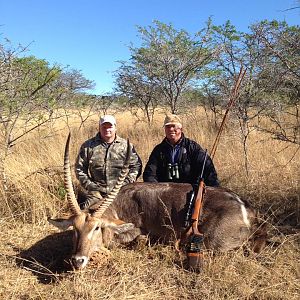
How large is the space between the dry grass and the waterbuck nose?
0.08 m

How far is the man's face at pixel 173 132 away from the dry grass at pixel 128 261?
1422 mm

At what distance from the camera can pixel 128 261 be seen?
12.4 ft

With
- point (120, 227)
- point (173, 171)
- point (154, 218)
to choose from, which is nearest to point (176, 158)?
point (173, 171)

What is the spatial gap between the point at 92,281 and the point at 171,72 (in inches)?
296

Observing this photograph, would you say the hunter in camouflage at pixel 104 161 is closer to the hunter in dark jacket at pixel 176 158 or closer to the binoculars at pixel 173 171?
the hunter in dark jacket at pixel 176 158

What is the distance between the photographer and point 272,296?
306 centimetres

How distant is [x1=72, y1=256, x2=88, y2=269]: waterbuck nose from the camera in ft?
11.1

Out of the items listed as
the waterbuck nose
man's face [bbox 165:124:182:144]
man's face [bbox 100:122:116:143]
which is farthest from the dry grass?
man's face [bbox 165:124:182:144]

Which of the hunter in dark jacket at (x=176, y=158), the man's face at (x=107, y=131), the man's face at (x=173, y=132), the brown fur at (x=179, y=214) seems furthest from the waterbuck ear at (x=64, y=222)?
the man's face at (x=173, y=132)

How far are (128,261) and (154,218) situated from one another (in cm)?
69

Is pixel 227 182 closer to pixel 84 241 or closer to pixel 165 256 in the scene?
pixel 165 256

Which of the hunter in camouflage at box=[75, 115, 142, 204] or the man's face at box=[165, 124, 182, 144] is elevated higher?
the man's face at box=[165, 124, 182, 144]

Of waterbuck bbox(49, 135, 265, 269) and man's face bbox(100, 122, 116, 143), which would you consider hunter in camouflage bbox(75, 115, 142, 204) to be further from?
waterbuck bbox(49, 135, 265, 269)

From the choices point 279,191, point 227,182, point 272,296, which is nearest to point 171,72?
point 227,182
